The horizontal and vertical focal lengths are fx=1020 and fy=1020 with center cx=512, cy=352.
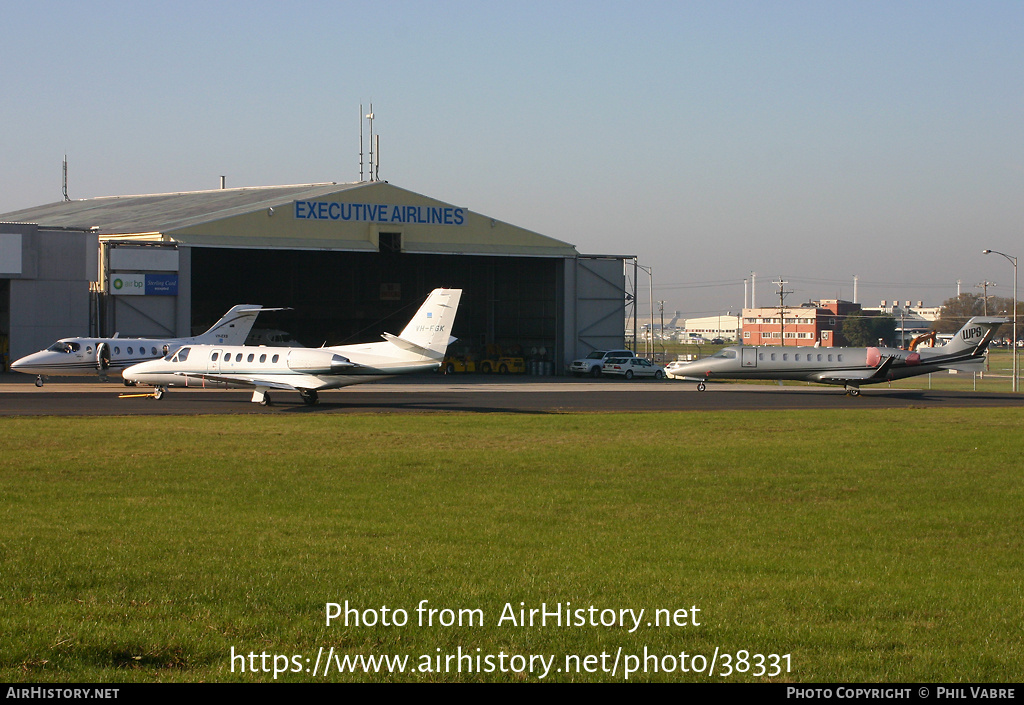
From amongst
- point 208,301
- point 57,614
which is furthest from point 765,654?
point 208,301

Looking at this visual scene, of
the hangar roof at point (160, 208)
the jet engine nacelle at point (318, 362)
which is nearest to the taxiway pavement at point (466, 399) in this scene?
the jet engine nacelle at point (318, 362)

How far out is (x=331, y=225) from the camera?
209ft

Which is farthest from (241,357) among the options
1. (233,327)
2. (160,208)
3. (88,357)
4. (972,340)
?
(160,208)

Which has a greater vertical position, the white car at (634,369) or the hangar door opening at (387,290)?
the hangar door opening at (387,290)

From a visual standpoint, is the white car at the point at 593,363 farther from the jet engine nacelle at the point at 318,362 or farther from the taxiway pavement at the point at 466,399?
the jet engine nacelle at the point at 318,362

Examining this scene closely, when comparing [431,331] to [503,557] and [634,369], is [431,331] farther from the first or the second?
[634,369]

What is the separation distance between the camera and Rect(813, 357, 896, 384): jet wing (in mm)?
49344

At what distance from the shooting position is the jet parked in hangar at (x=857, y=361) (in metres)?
49.6

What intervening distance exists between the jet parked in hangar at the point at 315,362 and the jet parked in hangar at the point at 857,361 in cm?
1960

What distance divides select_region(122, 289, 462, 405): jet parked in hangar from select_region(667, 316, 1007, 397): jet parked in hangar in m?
19.6

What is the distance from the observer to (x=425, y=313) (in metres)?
35.8
